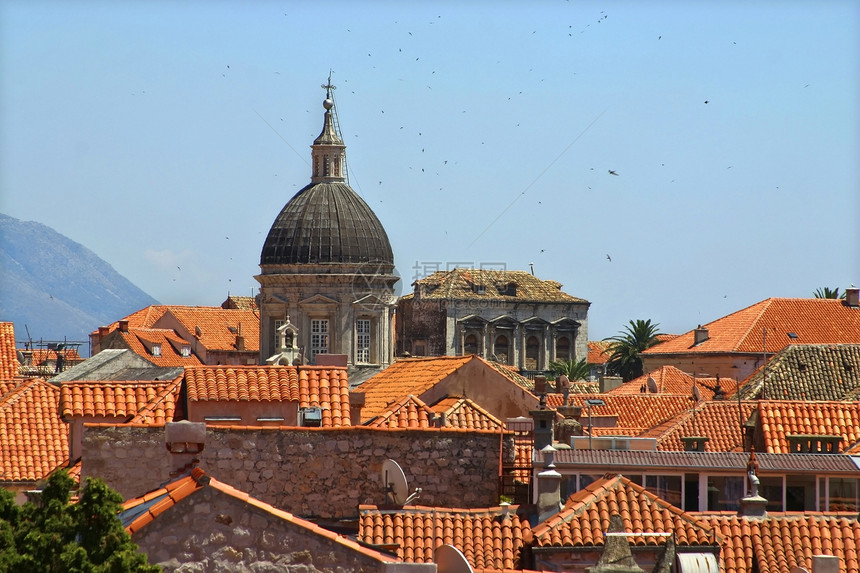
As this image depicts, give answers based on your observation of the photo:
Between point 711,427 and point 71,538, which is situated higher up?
point 711,427

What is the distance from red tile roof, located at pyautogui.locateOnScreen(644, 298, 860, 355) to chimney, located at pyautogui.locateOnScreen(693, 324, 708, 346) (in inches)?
9.2

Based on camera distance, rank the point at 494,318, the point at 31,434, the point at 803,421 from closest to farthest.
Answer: the point at 803,421 → the point at 31,434 → the point at 494,318

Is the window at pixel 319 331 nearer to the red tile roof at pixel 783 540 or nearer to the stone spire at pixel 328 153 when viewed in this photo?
the stone spire at pixel 328 153

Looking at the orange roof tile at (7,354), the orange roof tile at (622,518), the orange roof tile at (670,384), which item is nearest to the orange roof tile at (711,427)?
the orange roof tile at (622,518)

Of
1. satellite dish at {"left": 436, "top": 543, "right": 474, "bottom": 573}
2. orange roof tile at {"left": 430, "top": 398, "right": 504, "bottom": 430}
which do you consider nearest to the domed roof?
orange roof tile at {"left": 430, "top": 398, "right": 504, "bottom": 430}

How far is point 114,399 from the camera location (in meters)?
24.1

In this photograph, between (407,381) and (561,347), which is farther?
(561,347)

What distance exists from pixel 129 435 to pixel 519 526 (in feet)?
15.1

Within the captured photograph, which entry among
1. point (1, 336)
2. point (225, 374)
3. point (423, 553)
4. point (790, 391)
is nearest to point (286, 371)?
point (225, 374)

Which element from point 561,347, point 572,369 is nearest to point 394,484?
point 572,369

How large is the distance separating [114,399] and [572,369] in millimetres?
92868

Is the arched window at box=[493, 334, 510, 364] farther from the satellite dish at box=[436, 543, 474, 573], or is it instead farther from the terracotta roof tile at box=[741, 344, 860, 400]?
the satellite dish at box=[436, 543, 474, 573]

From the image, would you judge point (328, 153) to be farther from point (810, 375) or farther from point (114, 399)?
point (114, 399)

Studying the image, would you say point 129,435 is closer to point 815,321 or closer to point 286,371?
point 286,371
